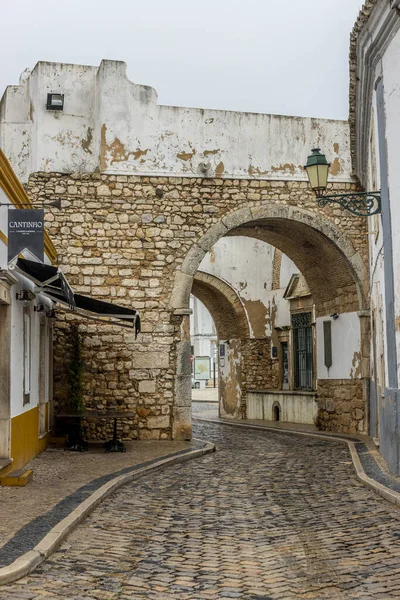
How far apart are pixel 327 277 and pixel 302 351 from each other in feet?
16.3

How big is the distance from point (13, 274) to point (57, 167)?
5.34m

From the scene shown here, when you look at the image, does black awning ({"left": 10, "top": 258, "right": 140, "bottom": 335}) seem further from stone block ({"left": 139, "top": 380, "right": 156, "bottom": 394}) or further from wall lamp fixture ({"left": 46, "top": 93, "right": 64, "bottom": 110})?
wall lamp fixture ({"left": 46, "top": 93, "right": 64, "bottom": 110})

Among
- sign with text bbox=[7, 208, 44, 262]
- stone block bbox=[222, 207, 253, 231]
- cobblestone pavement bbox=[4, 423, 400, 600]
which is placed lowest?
cobblestone pavement bbox=[4, 423, 400, 600]

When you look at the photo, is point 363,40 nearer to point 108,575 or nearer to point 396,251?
point 396,251

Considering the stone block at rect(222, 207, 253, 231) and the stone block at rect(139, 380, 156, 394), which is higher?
the stone block at rect(222, 207, 253, 231)

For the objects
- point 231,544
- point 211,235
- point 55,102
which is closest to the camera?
point 231,544

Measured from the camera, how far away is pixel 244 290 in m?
22.9

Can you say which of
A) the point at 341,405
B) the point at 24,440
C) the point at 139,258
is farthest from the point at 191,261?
the point at 24,440

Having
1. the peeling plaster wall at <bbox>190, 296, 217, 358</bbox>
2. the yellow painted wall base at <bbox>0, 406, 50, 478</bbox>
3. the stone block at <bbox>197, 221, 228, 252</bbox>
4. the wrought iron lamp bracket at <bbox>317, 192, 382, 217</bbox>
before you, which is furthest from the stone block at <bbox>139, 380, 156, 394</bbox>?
the peeling plaster wall at <bbox>190, 296, 217, 358</bbox>

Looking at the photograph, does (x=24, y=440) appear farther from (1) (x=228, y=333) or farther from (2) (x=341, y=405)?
(1) (x=228, y=333)

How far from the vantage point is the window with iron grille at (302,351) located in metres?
20.7

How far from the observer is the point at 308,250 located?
16.6 m

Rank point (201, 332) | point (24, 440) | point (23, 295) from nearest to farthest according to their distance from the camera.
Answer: point (23, 295)
point (24, 440)
point (201, 332)

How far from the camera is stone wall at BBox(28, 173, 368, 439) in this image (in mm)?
14109
